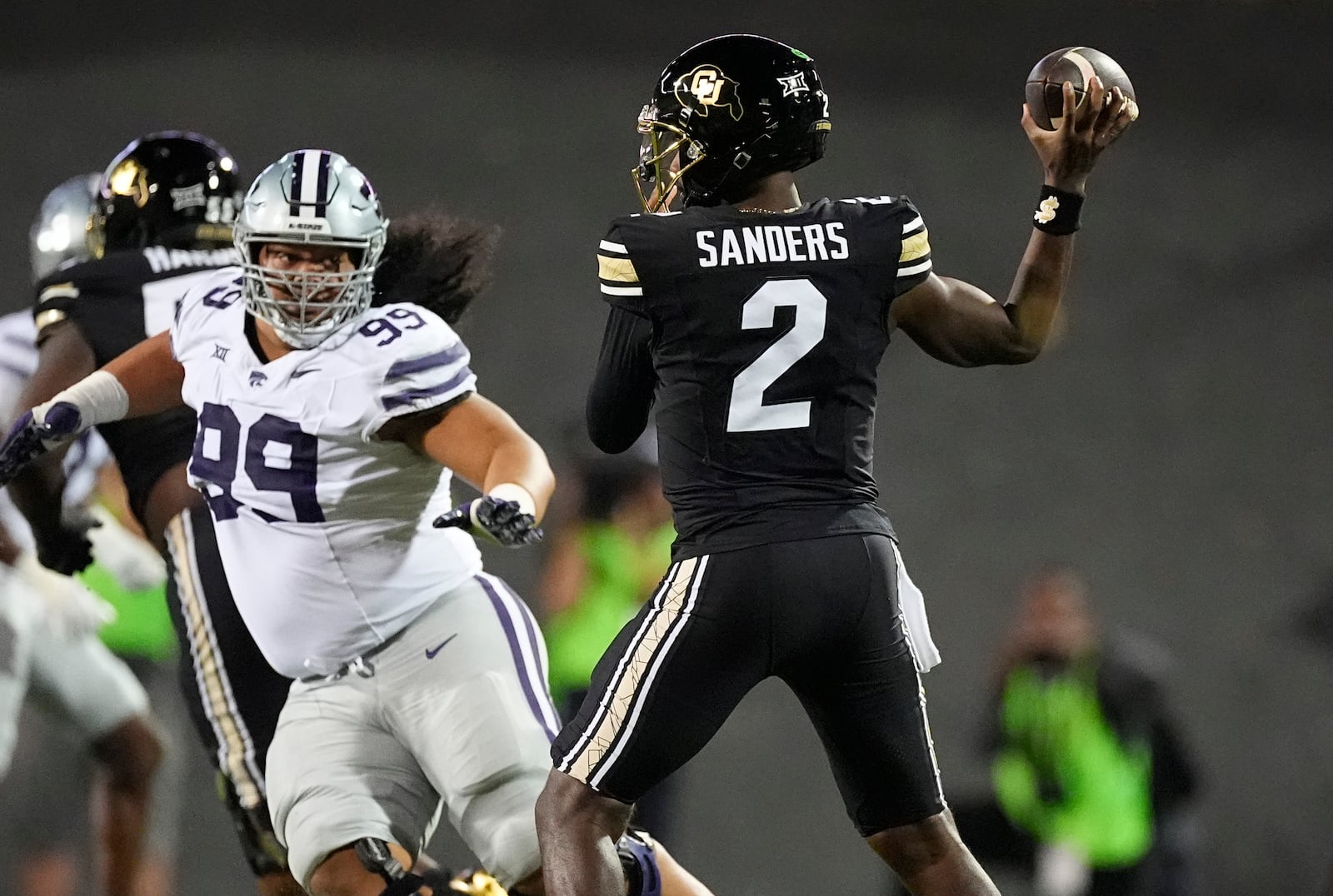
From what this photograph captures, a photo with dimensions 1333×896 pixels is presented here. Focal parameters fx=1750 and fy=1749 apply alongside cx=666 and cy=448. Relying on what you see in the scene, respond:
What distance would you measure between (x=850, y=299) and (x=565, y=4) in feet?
16.9

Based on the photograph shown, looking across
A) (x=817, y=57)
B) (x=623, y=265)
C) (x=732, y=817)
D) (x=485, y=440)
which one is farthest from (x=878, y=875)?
(x=623, y=265)

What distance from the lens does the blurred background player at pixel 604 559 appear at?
17.3 ft

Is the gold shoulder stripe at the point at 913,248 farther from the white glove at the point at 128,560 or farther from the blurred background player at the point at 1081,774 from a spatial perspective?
the blurred background player at the point at 1081,774

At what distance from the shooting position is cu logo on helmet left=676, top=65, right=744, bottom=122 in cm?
233

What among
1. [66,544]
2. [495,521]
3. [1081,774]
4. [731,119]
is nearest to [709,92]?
[731,119]

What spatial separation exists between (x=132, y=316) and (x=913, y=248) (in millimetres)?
1673

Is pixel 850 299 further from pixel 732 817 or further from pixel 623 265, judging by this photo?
pixel 732 817

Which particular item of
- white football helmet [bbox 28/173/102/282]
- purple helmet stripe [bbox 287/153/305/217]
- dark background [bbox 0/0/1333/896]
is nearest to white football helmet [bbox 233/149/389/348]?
purple helmet stripe [bbox 287/153/305/217]

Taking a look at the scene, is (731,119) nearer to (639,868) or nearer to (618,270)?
(618,270)

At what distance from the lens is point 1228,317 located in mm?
7180

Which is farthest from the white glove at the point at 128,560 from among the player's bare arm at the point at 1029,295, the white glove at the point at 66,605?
the player's bare arm at the point at 1029,295

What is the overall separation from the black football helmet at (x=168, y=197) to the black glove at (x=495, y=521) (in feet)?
4.72

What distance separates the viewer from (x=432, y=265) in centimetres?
321

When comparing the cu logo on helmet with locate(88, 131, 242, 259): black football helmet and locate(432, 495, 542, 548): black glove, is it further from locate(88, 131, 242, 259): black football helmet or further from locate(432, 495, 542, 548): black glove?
locate(88, 131, 242, 259): black football helmet
